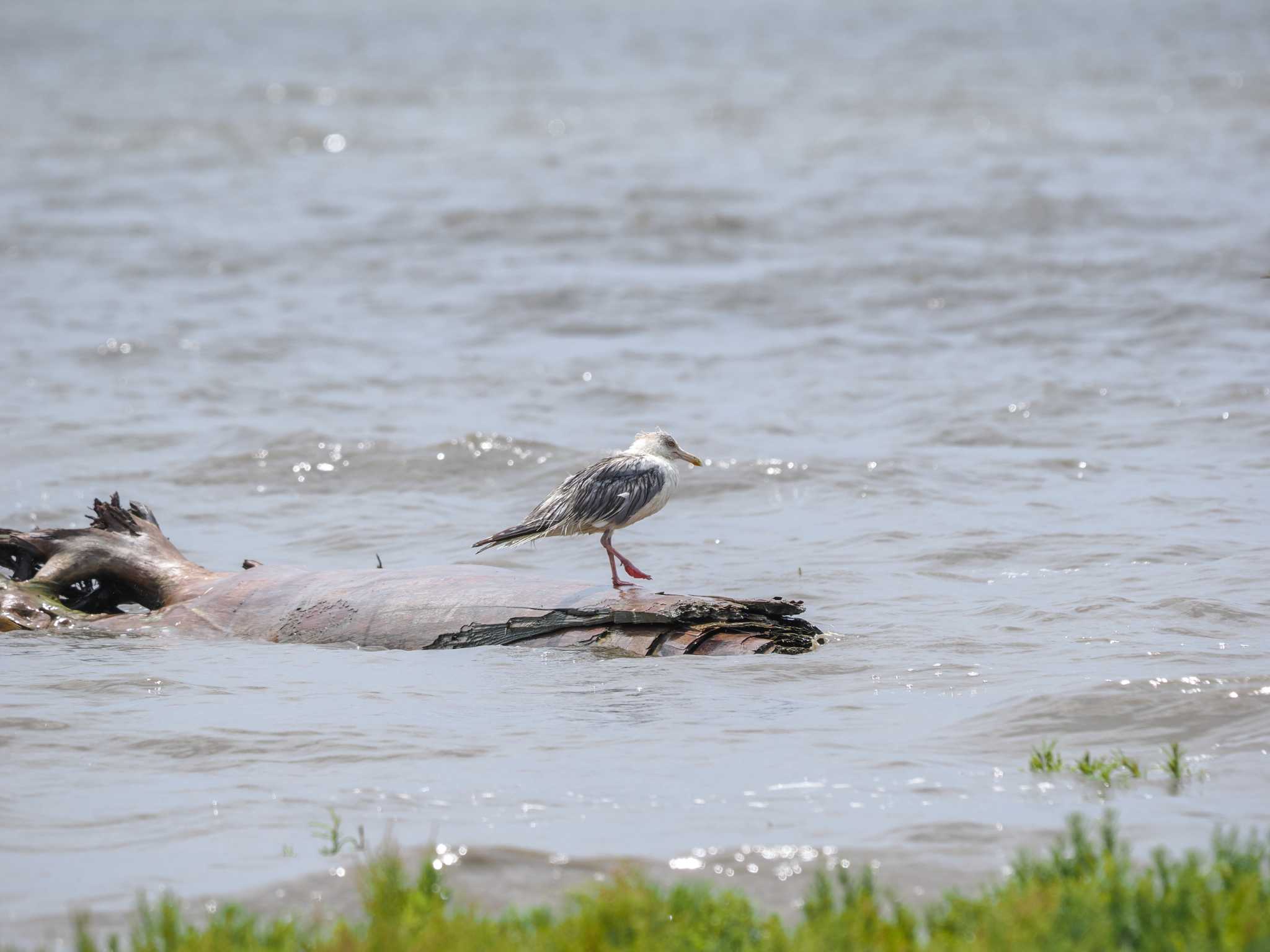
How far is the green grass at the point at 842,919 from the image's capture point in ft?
14.9

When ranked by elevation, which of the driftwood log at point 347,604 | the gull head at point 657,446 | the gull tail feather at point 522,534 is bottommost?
the driftwood log at point 347,604

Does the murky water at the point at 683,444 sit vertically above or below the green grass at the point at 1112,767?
above

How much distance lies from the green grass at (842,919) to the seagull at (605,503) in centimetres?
400

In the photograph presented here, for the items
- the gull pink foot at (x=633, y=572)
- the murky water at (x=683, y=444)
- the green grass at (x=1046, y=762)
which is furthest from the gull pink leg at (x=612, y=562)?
the green grass at (x=1046, y=762)

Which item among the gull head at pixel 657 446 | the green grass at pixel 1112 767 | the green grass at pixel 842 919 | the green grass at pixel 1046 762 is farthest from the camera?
the gull head at pixel 657 446

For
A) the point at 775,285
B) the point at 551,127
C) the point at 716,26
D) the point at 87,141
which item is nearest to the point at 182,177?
the point at 87,141

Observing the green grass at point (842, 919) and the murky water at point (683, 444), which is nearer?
the green grass at point (842, 919)

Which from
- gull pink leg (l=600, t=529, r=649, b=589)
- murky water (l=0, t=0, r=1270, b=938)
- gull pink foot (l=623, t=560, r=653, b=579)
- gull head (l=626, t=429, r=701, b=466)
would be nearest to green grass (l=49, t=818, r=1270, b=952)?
murky water (l=0, t=0, r=1270, b=938)

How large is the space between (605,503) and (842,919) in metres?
4.48

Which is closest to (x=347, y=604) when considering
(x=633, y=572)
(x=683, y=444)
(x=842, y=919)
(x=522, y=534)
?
(x=522, y=534)

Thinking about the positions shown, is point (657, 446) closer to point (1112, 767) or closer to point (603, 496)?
point (603, 496)

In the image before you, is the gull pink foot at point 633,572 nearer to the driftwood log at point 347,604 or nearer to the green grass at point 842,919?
the driftwood log at point 347,604

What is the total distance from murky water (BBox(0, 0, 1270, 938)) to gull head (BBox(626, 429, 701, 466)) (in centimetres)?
89

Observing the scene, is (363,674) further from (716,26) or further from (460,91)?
(716,26)
